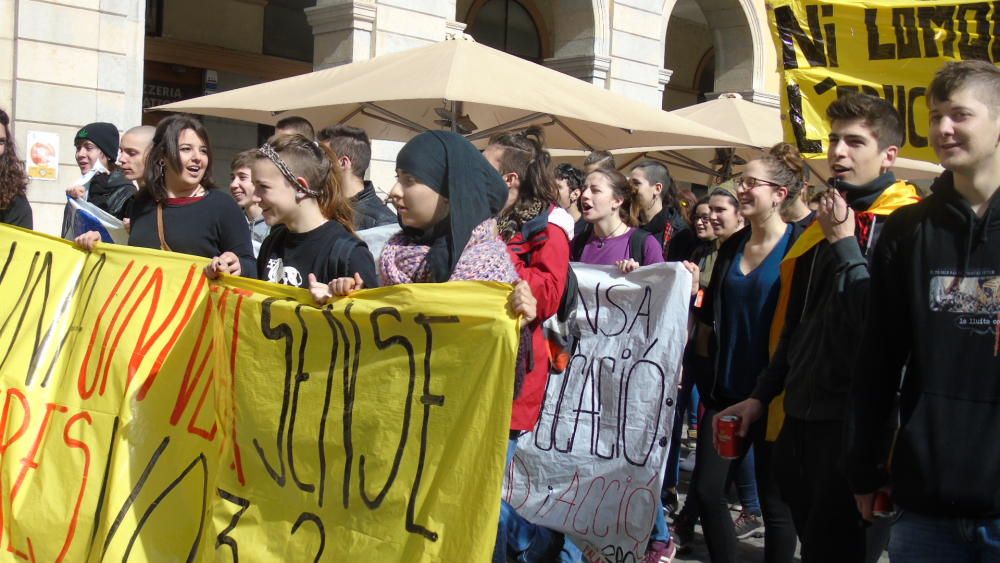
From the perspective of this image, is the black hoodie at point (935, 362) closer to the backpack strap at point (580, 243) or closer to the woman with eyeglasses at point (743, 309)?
the woman with eyeglasses at point (743, 309)

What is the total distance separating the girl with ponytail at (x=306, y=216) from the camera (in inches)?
159

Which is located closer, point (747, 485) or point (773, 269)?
point (773, 269)

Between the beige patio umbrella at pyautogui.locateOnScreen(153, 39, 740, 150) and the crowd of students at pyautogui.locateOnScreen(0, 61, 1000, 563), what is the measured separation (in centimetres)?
70

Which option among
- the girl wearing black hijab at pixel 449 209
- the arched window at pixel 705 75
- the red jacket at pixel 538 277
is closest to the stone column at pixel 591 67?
the arched window at pixel 705 75

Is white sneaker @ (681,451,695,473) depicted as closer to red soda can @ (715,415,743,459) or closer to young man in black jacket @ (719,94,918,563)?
red soda can @ (715,415,743,459)

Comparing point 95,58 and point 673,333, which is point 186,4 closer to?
point 95,58

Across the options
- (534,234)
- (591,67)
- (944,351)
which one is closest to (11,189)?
(534,234)

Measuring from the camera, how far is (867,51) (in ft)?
15.7

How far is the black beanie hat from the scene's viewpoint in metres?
6.97

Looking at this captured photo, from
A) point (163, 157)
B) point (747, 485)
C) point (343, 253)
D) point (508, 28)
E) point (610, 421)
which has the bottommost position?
point (747, 485)

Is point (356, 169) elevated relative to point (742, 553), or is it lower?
elevated

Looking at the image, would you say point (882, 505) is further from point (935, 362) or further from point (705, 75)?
point (705, 75)

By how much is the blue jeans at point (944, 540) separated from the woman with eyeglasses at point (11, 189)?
4411mm

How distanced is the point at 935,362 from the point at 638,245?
368 centimetres
